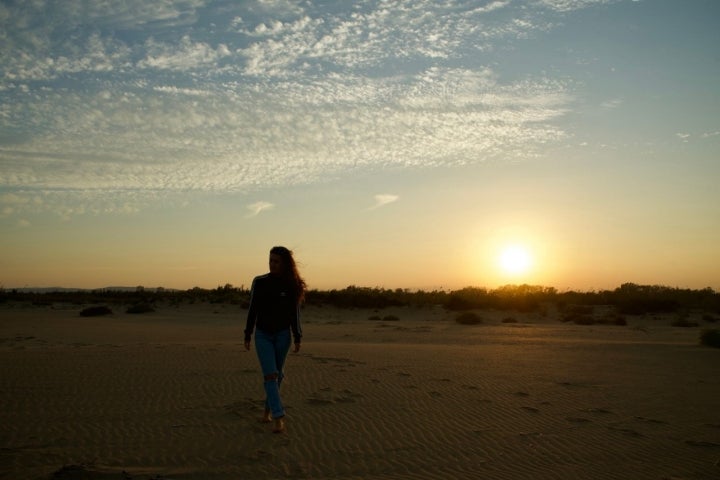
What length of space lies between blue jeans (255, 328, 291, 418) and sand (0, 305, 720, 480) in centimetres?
42

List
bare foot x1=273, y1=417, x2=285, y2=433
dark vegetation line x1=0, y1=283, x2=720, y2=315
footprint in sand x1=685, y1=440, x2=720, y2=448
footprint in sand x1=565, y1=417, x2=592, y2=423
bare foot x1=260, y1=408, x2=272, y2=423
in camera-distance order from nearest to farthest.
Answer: footprint in sand x1=685, y1=440, x2=720, y2=448 → bare foot x1=273, y1=417, x2=285, y2=433 → bare foot x1=260, y1=408, x2=272, y2=423 → footprint in sand x1=565, y1=417, x2=592, y2=423 → dark vegetation line x1=0, y1=283, x2=720, y2=315

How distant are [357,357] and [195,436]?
8.38 meters

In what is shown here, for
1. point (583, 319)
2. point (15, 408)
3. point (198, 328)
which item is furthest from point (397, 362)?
point (583, 319)

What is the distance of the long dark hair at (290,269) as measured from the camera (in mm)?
7867

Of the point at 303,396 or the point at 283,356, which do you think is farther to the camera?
the point at 303,396

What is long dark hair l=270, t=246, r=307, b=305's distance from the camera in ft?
25.8

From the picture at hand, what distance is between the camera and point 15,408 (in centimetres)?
891

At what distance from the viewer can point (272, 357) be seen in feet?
25.1

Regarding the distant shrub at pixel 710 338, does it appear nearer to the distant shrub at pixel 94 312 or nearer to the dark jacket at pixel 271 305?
the dark jacket at pixel 271 305

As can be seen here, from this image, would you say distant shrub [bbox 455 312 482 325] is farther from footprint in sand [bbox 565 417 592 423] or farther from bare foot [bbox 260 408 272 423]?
bare foot [bbox 260 408 272 423]

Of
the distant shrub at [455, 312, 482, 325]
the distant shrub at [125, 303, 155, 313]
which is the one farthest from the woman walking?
the distant shrub at [125, 303, 155, 313]

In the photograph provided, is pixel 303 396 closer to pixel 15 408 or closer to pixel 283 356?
pixel 283 356

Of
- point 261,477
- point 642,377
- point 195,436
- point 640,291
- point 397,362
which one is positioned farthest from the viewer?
point 640,291

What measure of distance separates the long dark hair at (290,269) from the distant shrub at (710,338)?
1510 cm
